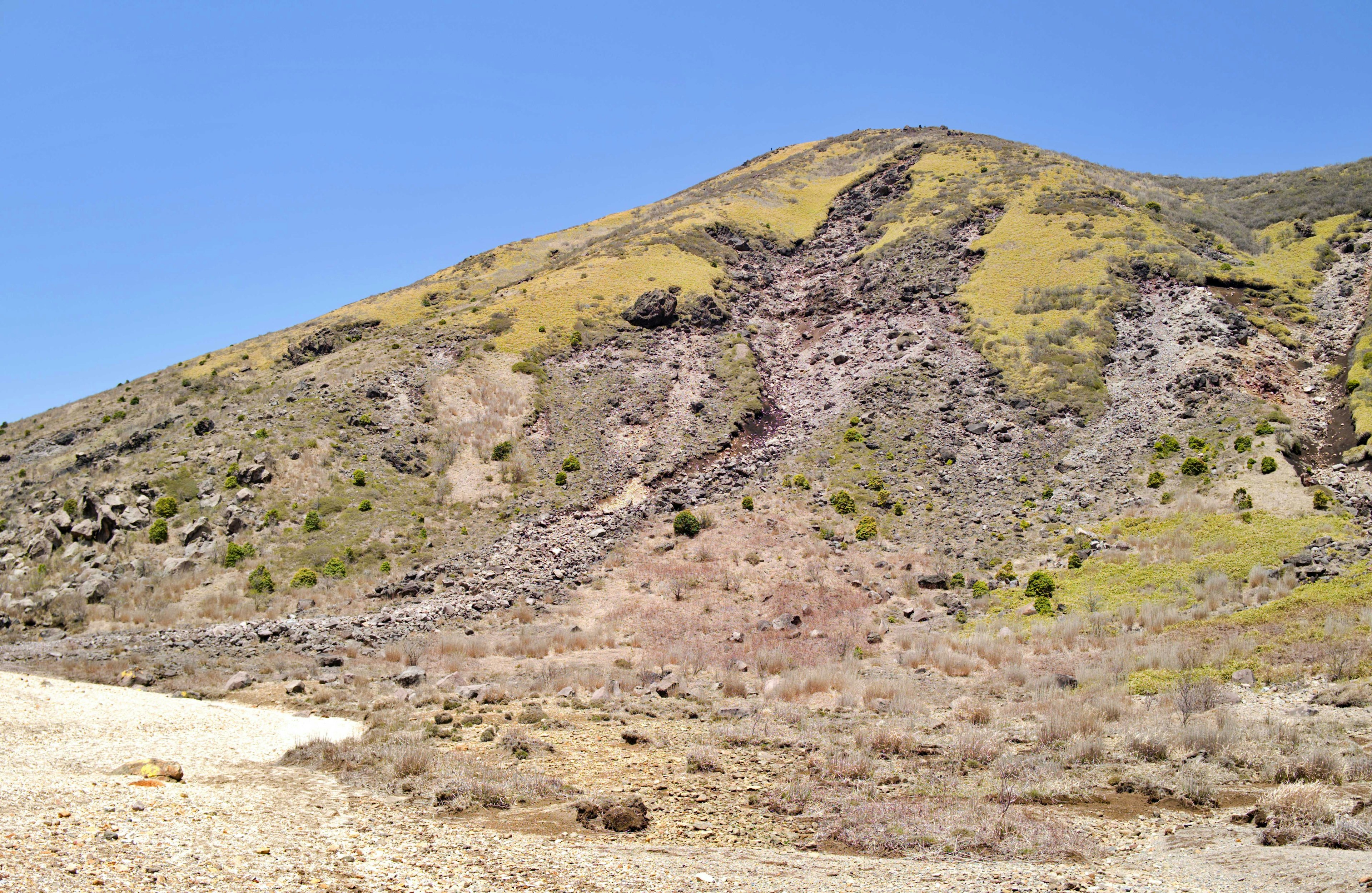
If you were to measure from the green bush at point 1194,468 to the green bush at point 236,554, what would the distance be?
41.8 m

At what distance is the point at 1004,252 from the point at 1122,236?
25.2 ft

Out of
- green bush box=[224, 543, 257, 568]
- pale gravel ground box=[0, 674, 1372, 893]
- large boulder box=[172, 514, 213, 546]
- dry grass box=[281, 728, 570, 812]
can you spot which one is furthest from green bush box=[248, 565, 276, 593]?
pale gravel ground box=[0, 674, 1372, 893]

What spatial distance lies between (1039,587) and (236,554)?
3377cm

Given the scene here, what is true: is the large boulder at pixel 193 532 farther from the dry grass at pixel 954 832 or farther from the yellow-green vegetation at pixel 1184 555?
the yellow-green vegetation at pixel 1184 555

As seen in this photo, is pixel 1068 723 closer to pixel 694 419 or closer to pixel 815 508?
pixel 815 508

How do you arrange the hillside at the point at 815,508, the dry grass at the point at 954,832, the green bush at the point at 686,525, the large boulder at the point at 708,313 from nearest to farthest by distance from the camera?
the dry grass at the point at 954,832 < the hillside at the point at 815,508 < the green bush at the point at 686,525 < the large boulder at the point at 708,313

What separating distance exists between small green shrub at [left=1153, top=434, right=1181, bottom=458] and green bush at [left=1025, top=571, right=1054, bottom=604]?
11654 mm

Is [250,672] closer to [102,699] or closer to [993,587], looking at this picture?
[102,699]

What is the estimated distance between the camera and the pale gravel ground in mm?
8062

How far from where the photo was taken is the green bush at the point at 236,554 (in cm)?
3322

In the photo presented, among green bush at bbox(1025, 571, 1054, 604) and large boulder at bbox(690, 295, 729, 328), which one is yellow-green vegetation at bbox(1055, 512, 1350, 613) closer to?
green bush at bbox(1025, 571, 1054, 604)

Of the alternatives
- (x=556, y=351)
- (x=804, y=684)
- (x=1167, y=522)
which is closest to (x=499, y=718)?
(x=804, y=684)

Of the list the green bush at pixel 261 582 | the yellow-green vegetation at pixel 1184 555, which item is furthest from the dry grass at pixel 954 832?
the green bush at pixel 261 582

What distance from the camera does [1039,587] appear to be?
90.2 feet
